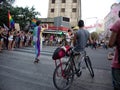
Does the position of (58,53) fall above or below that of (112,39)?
below

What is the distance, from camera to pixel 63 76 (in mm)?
7121

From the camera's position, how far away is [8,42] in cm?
2283

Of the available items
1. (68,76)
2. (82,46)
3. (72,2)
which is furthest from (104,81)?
(72,2)

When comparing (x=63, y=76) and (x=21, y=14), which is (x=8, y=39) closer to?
(x=63, y=76)

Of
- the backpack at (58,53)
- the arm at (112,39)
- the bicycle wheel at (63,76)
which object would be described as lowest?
the bicycle wheel at (63,76)

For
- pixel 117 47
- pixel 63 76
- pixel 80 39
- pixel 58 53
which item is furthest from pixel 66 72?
pixel 117 47

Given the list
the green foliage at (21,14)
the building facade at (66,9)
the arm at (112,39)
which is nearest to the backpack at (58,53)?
the arm at (112,39)

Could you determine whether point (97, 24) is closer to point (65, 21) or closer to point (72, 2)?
point (65, 21)

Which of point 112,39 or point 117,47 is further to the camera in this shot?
point 117,47

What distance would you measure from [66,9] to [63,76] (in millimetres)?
76414

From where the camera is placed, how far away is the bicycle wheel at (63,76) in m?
6.91

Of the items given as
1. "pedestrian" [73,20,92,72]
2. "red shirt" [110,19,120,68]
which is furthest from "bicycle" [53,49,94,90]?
"red shirt" [110,19,120,68]

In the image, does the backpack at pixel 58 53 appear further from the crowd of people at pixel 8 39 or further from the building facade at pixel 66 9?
the building facade at pixel 66 9

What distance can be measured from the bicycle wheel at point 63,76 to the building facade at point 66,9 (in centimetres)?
7288
